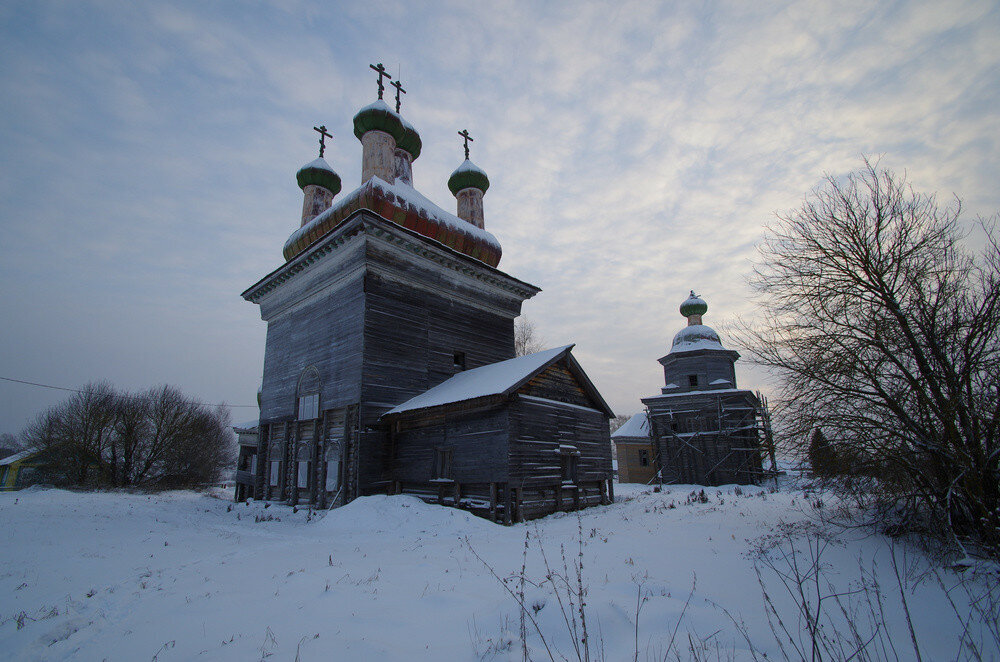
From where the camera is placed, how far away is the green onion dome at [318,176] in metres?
23.5

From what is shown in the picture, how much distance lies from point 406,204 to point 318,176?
7.98 meters

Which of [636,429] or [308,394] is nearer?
[308,394]

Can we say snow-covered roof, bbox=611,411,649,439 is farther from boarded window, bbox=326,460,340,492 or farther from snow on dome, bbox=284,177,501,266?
boarded window, bbox=326,460,340,492

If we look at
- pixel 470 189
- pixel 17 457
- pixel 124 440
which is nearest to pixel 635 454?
pixel 470 189

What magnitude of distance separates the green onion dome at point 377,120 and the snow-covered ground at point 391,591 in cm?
1622

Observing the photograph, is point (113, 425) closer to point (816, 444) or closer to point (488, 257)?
point (488, 257)

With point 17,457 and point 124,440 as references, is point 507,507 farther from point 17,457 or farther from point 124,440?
point 17,457

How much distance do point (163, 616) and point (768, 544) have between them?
915cm

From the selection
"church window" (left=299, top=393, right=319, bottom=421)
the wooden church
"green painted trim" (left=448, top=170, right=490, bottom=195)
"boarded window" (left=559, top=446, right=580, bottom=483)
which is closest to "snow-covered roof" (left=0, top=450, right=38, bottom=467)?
"church window" (left=299, top=393, right=319, bottom=421)

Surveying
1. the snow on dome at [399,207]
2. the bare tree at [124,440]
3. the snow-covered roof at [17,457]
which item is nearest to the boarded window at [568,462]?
the snow on dome at [399,207]

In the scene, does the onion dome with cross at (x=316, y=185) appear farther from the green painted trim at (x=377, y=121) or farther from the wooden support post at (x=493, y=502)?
the wooden support post at (x=493, y=502)

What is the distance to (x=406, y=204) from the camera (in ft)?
60.4

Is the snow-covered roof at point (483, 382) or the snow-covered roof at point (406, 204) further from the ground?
the snow-covered roof at point (406, 204)

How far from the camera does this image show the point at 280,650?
175 inches
